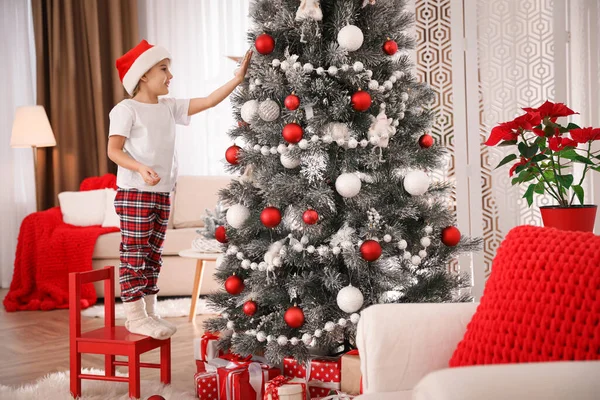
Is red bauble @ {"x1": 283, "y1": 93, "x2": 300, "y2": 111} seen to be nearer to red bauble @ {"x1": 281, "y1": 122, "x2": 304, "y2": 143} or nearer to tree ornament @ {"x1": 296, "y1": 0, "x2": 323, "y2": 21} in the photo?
red bauble @ {"x1": 281, "y1": 122, "x2": 304, "y2": 143}

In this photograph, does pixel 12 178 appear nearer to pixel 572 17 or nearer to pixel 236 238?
pixel 236 238

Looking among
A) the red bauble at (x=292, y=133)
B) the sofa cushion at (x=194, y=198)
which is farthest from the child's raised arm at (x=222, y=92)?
the sofa cushion at (x=194, y=198)

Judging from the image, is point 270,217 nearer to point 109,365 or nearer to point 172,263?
point 109,365

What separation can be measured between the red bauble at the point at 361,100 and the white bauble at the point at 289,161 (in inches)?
9.9

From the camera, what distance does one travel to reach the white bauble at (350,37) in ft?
6.61

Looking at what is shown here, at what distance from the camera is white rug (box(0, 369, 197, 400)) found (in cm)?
235

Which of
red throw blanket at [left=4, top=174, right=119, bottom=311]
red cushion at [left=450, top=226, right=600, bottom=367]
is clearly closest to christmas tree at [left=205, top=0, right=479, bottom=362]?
red cushion at [left=450, top=226, right=600, bottom=367]

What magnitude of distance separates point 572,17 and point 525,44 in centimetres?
29

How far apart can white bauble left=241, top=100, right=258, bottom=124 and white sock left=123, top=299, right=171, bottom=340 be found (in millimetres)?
787

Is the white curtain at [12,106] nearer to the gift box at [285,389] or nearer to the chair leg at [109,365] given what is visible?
the chair leg at [109,365]

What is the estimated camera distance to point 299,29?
2121 mm

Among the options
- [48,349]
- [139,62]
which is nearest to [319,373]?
[139,62]

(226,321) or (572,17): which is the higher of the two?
(572,17)

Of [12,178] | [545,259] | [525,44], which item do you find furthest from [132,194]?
[12,178]
